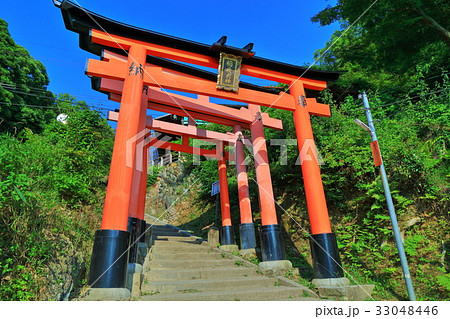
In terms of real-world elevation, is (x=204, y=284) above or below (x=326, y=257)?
below

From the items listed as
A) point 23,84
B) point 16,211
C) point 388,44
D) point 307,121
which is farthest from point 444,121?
point 23,84

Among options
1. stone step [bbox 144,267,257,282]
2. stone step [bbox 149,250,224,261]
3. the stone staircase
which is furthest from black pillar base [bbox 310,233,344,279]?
stone step [bbox 149,250,224,261]

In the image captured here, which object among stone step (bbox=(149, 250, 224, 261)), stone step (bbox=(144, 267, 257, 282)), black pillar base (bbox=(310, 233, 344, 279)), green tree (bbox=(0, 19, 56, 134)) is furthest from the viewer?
green tree (bbox=(0, 19, 56, 134))

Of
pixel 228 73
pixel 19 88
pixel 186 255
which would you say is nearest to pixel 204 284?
pixel 186 255

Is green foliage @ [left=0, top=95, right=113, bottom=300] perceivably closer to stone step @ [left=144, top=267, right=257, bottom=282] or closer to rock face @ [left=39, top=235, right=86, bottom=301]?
rock face @ [left=39, top=235, right=86, bottom=301]

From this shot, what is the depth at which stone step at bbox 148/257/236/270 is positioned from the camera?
21.5 feet

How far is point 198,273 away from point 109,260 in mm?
2460

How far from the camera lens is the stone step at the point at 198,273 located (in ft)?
19.2

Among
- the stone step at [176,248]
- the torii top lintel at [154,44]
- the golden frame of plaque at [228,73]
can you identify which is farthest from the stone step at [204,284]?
the torii top lintel at [154,44]

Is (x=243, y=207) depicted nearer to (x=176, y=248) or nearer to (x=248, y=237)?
(x=248, y=237)

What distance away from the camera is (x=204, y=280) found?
230 inches

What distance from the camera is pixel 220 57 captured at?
6.88m

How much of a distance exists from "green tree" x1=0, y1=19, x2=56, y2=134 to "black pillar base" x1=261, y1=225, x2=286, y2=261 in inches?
586

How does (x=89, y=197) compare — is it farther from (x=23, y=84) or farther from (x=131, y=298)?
(x=23, y=84)
